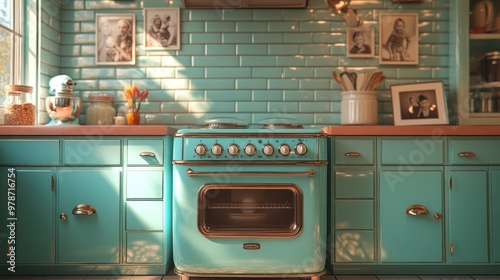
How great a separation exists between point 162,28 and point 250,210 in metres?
1.51

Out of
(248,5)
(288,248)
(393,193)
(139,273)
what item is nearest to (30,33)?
(248,5)

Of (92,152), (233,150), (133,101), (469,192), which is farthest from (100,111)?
(469,192)

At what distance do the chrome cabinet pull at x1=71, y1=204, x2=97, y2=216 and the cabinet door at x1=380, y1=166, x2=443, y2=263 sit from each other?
1672mm

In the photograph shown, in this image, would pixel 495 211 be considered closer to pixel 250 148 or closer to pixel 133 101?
pixel 250 148

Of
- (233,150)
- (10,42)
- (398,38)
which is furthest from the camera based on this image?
(398,38)

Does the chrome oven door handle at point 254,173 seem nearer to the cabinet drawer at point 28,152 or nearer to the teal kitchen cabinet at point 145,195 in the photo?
the teal kitchen cabinet at point 145,195

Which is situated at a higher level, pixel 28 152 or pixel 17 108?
pixel 17 108

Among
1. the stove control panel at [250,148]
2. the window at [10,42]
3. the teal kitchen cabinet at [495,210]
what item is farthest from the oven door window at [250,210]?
the window at [10,42]

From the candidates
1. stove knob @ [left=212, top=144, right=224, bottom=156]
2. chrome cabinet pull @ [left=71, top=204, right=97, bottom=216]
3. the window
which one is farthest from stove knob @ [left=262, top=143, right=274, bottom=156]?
the window

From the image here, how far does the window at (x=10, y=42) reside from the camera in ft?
8.97

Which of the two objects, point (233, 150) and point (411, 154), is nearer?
point (233, 150)

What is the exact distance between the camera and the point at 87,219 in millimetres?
2441

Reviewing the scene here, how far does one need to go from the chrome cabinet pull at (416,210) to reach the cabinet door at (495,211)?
0.40 metres

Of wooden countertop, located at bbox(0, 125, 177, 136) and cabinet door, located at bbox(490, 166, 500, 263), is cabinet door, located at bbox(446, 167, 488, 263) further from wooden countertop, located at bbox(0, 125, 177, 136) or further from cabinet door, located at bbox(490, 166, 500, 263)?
wooden countertop, located at bbox(0, 125, 177, 136)
